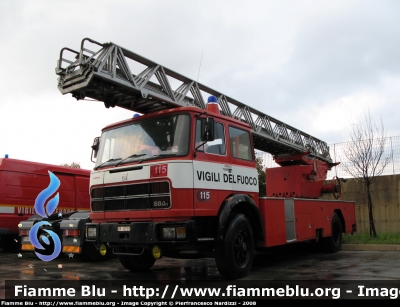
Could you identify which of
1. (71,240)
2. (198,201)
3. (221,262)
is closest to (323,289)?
(221,262)

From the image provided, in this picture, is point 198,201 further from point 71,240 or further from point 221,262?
point 71,240

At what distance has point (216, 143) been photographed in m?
6.80

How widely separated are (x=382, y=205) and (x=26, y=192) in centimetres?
1168

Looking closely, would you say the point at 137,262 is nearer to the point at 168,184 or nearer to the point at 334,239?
the point at 168,184

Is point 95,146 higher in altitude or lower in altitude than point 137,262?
higher

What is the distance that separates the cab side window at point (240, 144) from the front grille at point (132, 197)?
1632 millimetres

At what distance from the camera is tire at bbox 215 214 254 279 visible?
6297 mm

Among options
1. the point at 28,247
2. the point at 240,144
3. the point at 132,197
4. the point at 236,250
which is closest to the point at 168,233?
the point at 132,197

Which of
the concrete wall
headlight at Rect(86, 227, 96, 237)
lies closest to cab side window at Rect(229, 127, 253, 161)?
headlight at Rect(86, 227, 96, 237)

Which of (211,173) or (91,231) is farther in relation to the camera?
(91,231)

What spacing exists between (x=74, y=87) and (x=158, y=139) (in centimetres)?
177

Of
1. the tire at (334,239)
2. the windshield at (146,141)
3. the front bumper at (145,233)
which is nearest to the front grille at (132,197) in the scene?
the front bumper at (145,233)

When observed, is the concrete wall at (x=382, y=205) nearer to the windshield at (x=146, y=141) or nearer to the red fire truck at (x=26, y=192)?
the red fire truck at (x=26, y=192)

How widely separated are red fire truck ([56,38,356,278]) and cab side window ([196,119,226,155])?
0.02 metres
